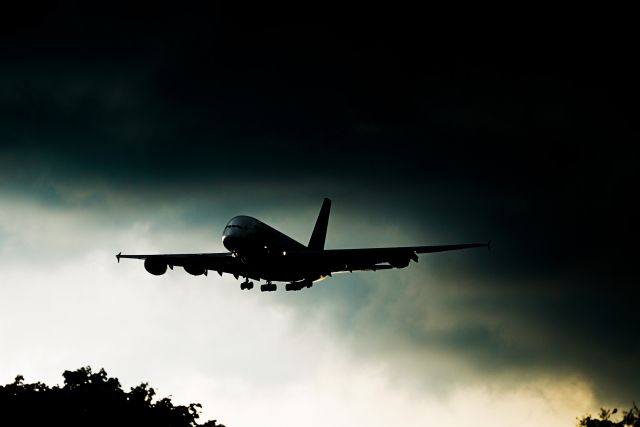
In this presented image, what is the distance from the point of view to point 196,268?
6462 centimetres

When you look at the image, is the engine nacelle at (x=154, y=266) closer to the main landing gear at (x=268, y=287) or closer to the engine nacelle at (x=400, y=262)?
the main landing gear at (x=268, y=287)

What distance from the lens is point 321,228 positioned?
89.6 m

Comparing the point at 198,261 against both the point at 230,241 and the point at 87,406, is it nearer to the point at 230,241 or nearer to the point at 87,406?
the point at 230,241

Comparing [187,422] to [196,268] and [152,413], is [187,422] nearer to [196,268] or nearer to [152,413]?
[152,413]

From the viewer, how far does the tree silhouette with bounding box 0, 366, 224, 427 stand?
145ft

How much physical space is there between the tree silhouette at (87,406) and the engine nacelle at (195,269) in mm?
17856

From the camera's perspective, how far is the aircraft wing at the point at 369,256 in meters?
58.6

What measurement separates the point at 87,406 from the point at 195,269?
20237 mm

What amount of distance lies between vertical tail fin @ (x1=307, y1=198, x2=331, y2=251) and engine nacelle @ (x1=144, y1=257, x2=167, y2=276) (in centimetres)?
2513

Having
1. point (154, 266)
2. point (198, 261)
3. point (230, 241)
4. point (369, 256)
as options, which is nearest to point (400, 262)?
point (369, 256)

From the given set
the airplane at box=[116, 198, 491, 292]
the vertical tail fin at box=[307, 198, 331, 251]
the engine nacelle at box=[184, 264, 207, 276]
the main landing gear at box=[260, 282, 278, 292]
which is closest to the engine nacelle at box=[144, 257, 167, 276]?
the airplane at box=[116, 198, 491, 292]

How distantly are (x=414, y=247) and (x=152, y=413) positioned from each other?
24983 mm

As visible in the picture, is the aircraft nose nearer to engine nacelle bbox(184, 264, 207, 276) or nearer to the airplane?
the airplane

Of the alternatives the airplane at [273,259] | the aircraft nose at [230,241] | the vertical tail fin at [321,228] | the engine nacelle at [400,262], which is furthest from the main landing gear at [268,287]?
the vertical tail fin at [321,228]
